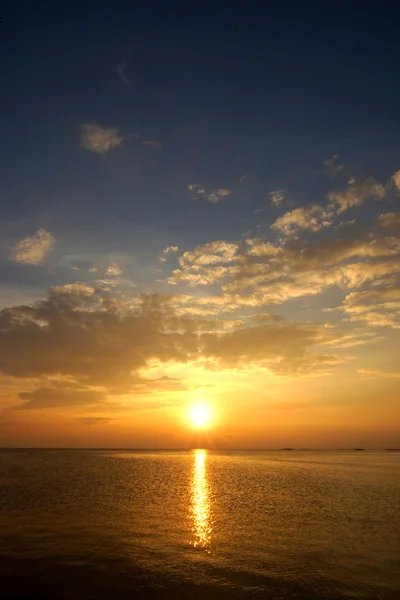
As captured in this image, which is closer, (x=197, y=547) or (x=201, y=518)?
(x=197, y=547)

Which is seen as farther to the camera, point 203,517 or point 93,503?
point 93,503

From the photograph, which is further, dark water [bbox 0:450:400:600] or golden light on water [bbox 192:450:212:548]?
golden light on water [bbox 192:450:212:548]

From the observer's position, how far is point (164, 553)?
976 inches

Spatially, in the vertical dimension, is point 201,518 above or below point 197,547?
below

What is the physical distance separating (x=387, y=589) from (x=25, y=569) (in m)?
18.3

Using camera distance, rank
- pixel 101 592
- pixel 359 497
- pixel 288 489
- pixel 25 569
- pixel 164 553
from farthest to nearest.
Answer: pixel 288 489 → pixel 359 497 → pixel 164 553 → pixel 25 569 → pixel 101 592

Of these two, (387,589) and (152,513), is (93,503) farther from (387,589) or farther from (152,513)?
(387,589)

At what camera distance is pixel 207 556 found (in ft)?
80.1

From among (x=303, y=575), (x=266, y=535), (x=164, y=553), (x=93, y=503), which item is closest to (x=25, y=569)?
(x=164, y=553)

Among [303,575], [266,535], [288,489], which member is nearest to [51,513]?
[266,535]

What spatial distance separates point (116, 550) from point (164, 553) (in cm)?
309

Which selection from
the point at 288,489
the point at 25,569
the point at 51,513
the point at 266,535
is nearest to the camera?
the point at 25,569

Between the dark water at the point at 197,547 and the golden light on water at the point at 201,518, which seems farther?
the golden light on water at the point at 201,518

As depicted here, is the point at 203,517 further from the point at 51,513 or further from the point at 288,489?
the point at 288,489
